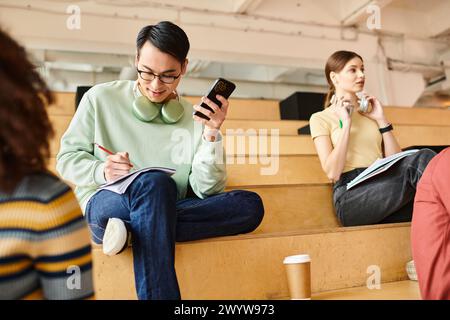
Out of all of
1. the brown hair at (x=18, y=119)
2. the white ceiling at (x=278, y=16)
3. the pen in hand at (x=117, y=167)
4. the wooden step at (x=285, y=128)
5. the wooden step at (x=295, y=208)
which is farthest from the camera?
the white ceiling at (x=278, y=16)

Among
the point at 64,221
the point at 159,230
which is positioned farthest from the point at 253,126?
the point at 64,221

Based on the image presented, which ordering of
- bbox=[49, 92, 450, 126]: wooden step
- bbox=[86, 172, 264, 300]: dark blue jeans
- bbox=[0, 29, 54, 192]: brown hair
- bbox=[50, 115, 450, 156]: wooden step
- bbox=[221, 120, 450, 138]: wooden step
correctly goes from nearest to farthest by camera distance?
bbox=[0, 29, 54, 192]: brown hair
bbox=[86, 172, 264, 300]: dark blue jeans
bbox=[50, 115, 450, 156]: wooden step
bbox=[221, 120, 450, 138]: wooden step
bbox=[49, 92, 450, 126]: wooden step

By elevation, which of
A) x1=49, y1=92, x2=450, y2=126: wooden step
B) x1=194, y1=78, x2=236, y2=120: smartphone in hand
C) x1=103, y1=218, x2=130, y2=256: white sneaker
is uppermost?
x1=49, y1=92, x2=450, y2=126: wooden step

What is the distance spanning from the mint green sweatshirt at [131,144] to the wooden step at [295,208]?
434 millimetres

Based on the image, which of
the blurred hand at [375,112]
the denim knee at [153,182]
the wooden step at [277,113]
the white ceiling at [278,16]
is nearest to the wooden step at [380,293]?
the denim knee at [153,182]

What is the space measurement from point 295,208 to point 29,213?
125cm

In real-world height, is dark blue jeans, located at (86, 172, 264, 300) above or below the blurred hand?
below

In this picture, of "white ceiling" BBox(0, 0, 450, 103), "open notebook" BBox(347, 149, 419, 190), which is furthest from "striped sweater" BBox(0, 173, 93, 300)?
"white ceiling" BBox(0, 0, 450, 103)

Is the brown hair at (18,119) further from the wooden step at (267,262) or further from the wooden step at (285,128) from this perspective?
the wooden step at (285,128)

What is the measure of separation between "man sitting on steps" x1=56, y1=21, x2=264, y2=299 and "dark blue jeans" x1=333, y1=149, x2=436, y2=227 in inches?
16.0

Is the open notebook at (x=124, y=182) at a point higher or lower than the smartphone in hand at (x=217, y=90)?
lower

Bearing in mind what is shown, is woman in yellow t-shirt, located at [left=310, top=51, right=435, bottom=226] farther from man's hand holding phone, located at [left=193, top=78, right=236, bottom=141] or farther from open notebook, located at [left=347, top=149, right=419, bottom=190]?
man's hand holding phone, located at [left=193, top=78, right=236, bottom=141]

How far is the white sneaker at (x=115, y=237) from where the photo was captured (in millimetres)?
878

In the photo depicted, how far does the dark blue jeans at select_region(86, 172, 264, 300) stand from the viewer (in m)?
0.83
